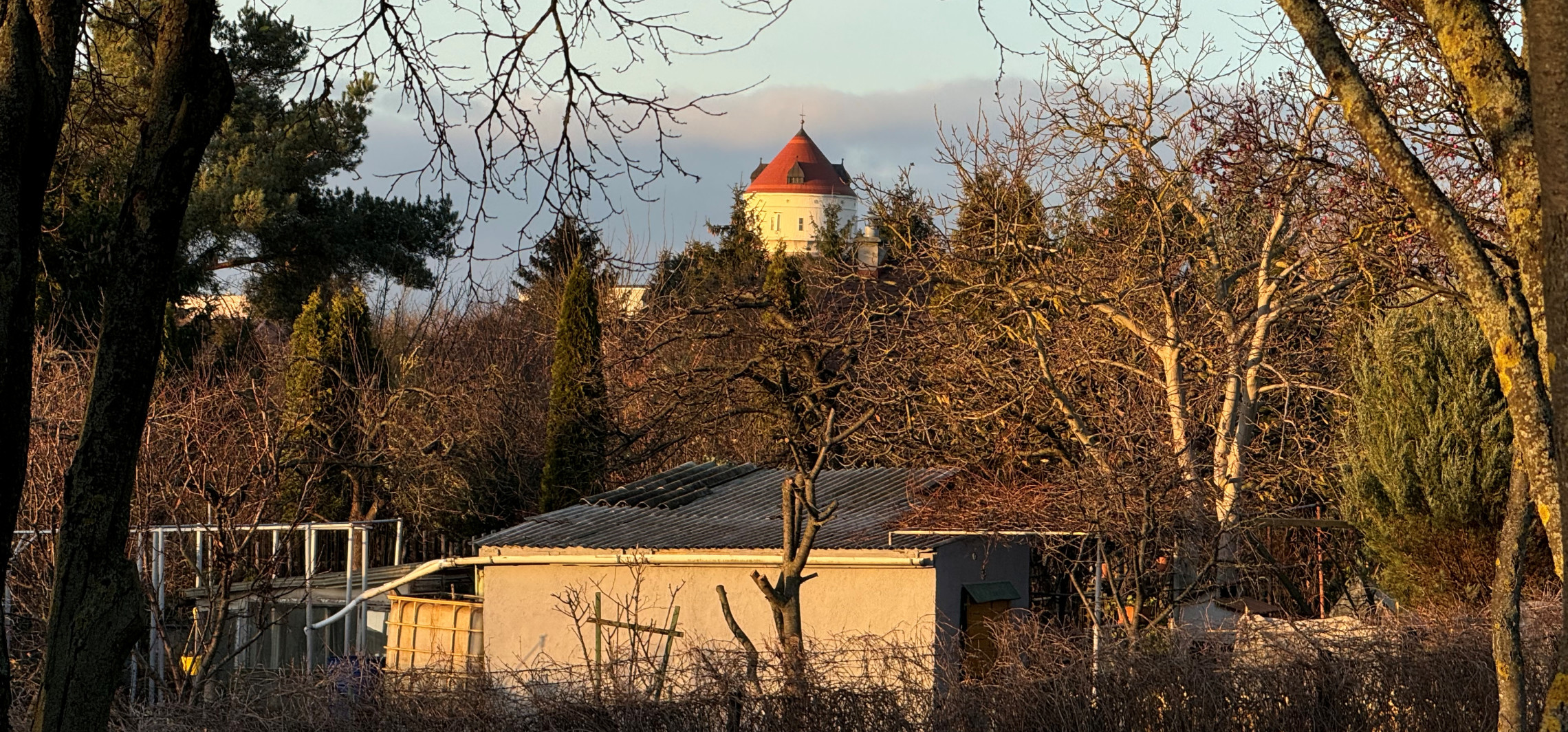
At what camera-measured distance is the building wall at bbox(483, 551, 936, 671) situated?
44.3 ft

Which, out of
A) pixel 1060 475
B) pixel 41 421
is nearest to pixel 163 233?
pixel 1060 475

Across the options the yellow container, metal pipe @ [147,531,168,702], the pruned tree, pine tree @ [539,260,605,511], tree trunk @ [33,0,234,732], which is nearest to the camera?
tree trunk @ [33,0,234,732]

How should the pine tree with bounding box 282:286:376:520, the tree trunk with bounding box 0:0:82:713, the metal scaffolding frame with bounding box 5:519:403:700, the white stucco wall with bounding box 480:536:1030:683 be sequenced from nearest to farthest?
the tree trunk with bounding box 0:0:82:713 < the metal scaffolding frame with bounding box 5:519:403:700 < the white stucco wall with bounding box 480:536:1030:683 < the pine tree with bounding box 282:286:376:520

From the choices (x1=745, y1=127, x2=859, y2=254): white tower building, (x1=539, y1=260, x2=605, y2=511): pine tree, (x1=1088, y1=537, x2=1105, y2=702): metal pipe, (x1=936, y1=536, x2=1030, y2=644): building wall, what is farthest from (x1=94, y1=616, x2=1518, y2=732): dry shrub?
(x1=745, y1=127, x2=859, y2=254): white tower building

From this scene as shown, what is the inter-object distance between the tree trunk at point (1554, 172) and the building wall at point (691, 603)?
28.6 ft

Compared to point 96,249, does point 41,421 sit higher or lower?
lower

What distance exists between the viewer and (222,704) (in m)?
8.52

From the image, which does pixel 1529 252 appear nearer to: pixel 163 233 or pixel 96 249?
pixel 163 233

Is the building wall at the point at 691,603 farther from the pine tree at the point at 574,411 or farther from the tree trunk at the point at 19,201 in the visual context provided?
the tree trunk at the point at 19,201

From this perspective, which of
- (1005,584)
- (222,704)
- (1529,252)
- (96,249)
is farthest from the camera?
(96,249)

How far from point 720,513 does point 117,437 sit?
11948mm

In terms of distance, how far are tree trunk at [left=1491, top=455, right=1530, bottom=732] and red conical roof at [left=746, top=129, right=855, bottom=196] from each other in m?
96.2

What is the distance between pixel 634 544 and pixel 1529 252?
1050 cm

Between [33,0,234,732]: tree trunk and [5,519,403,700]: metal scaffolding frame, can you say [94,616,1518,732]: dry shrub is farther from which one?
[33,0,234,732]: tree trunk
